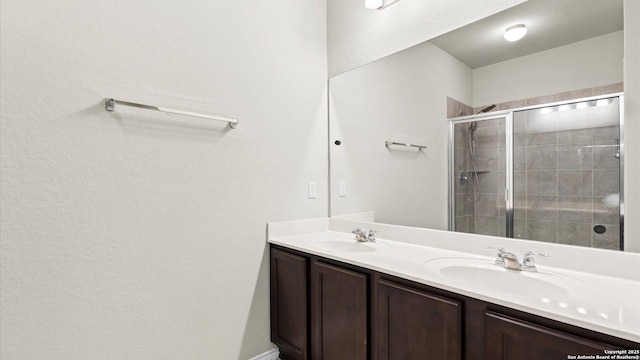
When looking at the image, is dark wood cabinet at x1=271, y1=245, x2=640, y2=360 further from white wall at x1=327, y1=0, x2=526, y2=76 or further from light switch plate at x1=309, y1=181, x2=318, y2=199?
white wall at x1=327, y1=0, x2=526, y2=76

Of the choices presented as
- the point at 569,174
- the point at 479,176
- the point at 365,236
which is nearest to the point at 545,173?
the point at 569,174

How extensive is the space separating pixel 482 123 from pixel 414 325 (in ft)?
3.44

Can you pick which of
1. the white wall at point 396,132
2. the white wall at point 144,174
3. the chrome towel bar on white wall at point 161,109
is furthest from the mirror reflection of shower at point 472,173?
the chrome towel bar on white wall at point 161,109

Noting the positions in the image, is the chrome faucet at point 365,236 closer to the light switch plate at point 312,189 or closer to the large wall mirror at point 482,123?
the large wall mirror at point 482,123

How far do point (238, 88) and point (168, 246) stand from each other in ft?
3.22

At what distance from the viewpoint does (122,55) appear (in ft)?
4.66

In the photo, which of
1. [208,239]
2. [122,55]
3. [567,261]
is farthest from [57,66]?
[567,261]

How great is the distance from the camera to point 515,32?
143cm

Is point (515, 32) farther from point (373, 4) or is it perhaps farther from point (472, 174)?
point (373, 4)

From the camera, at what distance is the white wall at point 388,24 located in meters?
1.60

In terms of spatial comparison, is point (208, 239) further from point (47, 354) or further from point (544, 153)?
point (544, 153)

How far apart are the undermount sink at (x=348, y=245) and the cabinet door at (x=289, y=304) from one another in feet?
0.65

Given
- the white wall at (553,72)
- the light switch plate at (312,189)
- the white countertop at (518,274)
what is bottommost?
the white countertop at (518,274)

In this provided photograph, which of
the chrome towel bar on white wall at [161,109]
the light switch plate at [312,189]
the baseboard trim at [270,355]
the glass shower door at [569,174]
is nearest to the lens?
the glass shower door at [569,174]
